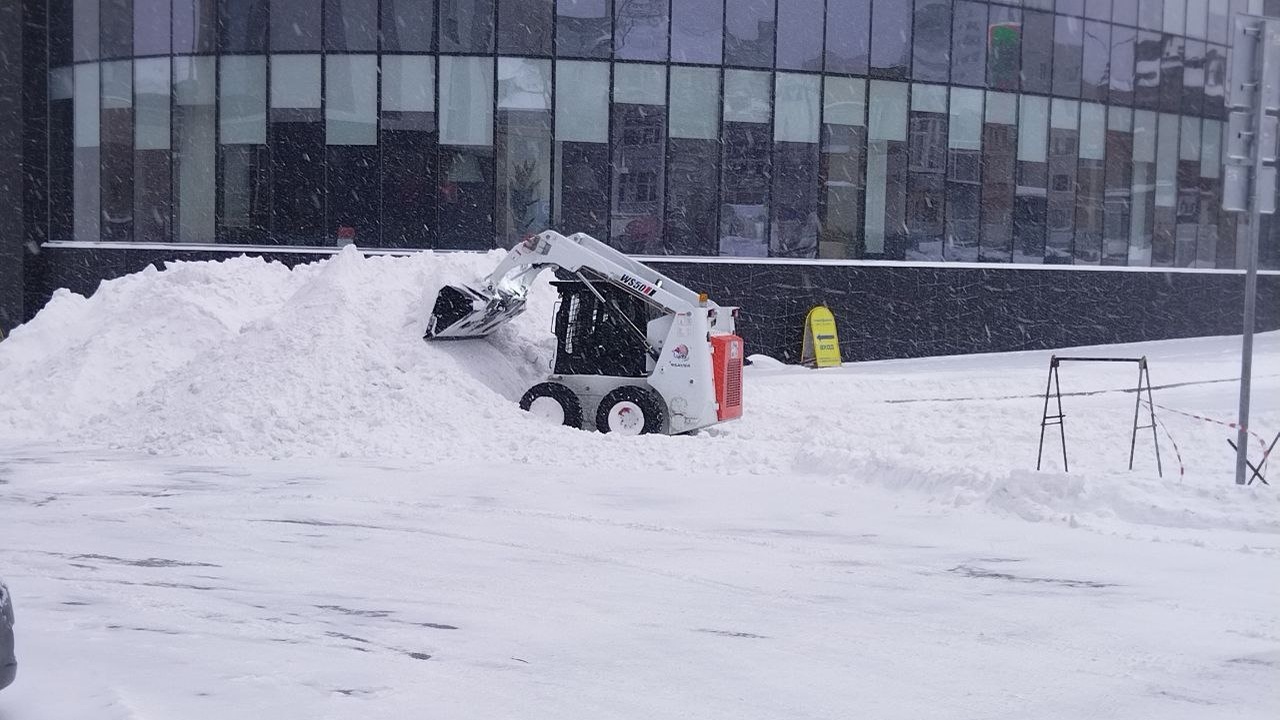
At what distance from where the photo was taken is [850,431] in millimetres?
16375

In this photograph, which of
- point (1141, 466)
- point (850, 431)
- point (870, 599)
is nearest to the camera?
point (870, 599)

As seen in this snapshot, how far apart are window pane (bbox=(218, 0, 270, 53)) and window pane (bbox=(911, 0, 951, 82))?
1325cm

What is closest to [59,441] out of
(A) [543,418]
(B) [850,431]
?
(A) [543,418]

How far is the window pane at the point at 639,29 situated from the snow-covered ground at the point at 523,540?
8366 millimetres

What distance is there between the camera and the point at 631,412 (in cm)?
1545

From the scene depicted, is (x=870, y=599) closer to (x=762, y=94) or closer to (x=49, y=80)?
(x=762, y=94)

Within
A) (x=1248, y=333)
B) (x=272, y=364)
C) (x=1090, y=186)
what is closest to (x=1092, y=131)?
(x=1090, y=186)

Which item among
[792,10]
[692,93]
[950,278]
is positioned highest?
[792,10]

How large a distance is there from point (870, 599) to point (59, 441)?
1050 centimetres

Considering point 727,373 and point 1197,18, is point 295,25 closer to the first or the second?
point 727,373

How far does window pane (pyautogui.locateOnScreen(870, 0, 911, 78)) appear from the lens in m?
27.8

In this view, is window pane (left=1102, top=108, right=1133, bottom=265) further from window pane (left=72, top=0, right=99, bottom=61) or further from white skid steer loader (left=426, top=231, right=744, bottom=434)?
window pane (left=72, top=0, right=99, bottom=61)

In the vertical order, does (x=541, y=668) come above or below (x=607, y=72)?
below

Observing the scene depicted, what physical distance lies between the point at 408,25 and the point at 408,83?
3.63 feet
